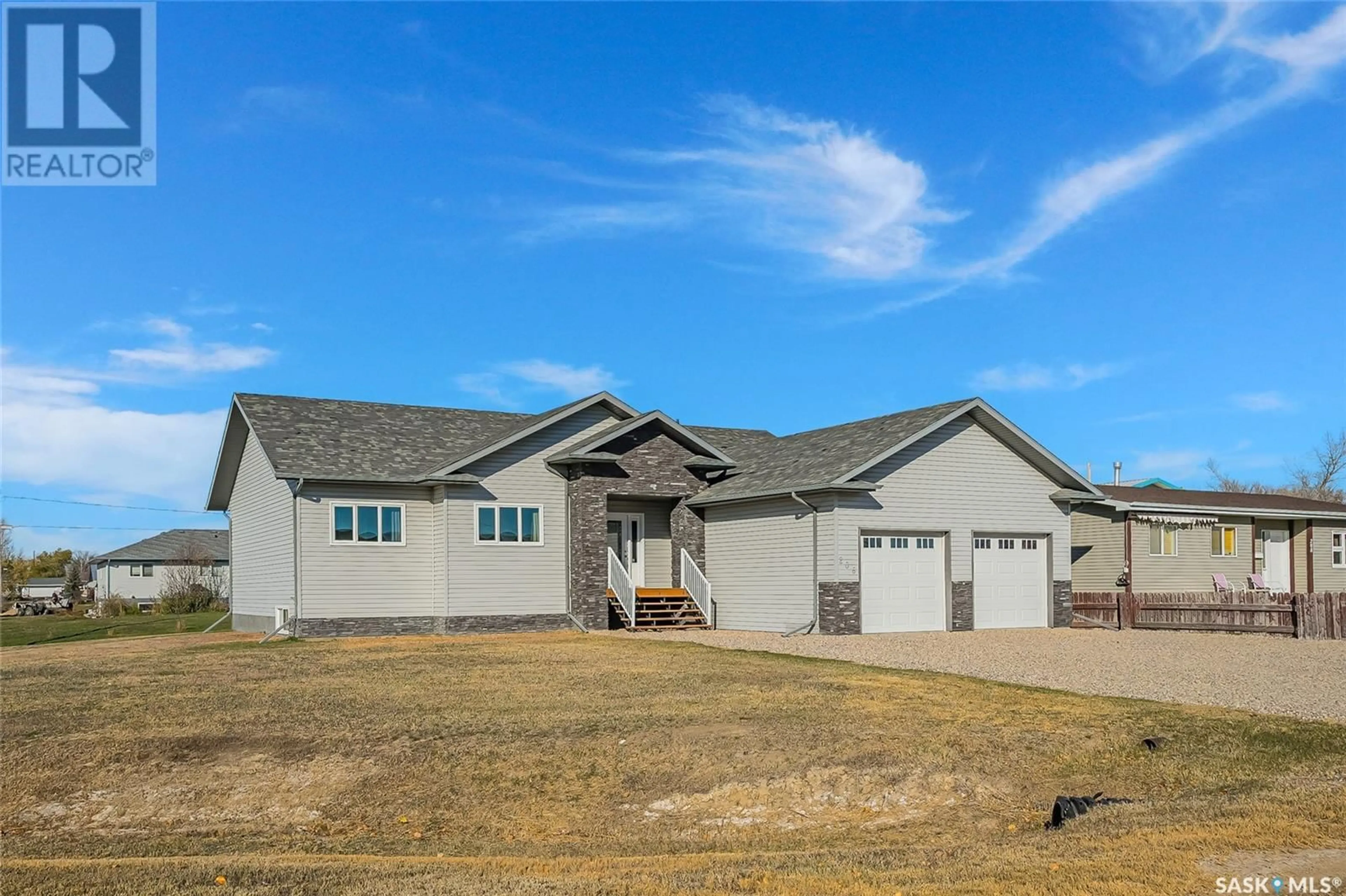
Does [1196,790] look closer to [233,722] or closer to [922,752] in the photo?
[922,752]

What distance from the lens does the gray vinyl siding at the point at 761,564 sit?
86.2 feet

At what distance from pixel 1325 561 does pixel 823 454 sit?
19.8 meters

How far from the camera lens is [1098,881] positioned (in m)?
7.03

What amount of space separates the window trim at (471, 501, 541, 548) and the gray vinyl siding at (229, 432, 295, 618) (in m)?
4.18

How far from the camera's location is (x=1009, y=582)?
91.8ft

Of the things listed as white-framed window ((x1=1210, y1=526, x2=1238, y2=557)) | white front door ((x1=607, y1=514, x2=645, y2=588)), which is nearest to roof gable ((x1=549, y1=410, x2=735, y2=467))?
white front door ((x1=607, y1=514, x2=645, y2=588))

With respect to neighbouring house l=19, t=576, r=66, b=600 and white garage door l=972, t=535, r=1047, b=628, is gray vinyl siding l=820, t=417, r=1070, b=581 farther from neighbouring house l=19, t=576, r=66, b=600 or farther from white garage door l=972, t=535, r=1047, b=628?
neighbouring house l=19, t=576, r=66, b=600

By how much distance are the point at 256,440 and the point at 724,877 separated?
24.0 metres

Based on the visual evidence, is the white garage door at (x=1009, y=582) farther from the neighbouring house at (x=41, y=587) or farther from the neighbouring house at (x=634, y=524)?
the neighbouring house at (x=41, y=587)

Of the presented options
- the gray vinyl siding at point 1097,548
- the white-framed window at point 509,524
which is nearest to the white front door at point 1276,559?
the gray vinyl siding at point 1097,548

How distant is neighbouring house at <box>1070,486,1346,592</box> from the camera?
3244cm

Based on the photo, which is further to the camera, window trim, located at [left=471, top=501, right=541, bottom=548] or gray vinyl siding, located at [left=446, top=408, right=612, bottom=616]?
window trim, located at [left=471, top=501, right=541, bottom=548]

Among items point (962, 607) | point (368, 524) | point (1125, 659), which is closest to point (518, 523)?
point (368, 524)

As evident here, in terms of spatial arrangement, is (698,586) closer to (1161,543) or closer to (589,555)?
(589,555)
